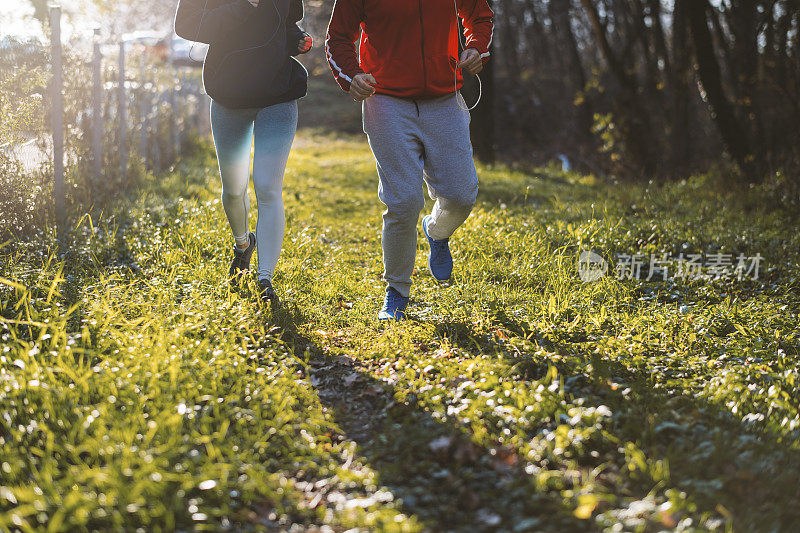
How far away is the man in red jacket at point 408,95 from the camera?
352 cm

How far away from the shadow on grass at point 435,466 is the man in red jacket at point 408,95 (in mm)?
941

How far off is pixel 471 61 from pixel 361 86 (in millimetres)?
637

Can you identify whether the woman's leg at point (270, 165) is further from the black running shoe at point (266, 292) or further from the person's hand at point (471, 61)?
the person's hand at point (471, 61)

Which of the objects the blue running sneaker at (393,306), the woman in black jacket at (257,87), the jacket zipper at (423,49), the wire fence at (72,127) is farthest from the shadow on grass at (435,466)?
the wire fence at (72,127)

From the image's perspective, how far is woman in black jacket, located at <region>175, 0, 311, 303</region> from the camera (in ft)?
12.1

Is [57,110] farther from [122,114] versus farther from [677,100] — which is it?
Result: [677,100]

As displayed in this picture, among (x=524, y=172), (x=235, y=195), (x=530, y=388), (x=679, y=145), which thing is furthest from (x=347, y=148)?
(x=530, y=388)

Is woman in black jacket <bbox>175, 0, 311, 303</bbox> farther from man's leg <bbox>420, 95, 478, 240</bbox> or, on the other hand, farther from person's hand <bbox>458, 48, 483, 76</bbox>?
person's hand <bbox>458, 48, 483, 76</bbox>

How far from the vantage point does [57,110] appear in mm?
5992

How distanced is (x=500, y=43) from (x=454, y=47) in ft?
67.3

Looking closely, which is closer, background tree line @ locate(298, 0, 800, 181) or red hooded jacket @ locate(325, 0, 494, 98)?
red hooded jacket @ locate(325, 0, 494, 98)

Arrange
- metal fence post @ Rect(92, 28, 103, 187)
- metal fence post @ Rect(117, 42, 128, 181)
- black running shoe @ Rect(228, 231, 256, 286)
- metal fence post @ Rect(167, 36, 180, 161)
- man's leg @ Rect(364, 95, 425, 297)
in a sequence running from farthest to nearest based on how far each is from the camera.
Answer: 1. metal fence post @ Rect(167, 36, 180, 161)
2. metal fence post @ Rect(117, 42, 128, 181)
3. metal fence post @ Rect(92, 28, 103, 187)
4. black running shoe @ Rect(228, 231, 256, 286)
5. man's leg @ Rect(364, 95, 425, 297)

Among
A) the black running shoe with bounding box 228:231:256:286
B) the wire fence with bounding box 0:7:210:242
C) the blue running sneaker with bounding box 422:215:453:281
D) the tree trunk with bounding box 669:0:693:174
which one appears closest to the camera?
the blue running sneaker with bounding box 422:215:453:281

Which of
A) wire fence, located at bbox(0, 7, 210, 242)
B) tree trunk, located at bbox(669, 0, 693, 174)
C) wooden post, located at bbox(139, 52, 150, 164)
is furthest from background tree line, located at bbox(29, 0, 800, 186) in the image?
wire fence, located at bbox(0, 7, 210, 242)
